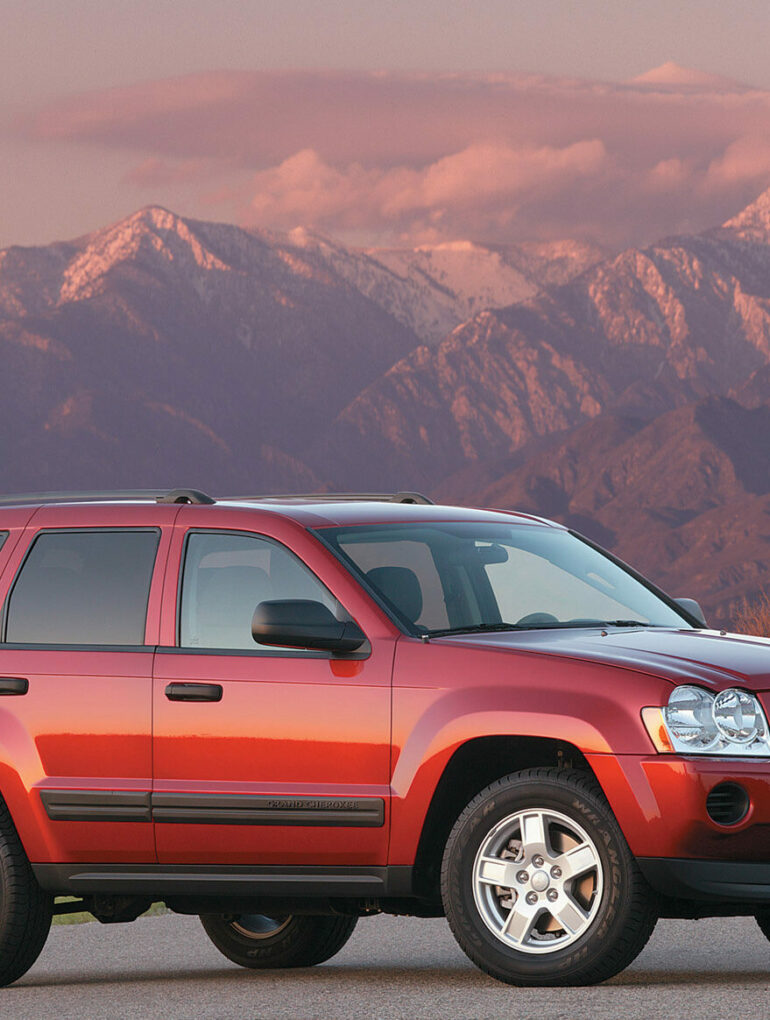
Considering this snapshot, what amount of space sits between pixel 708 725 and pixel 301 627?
151 centimetres

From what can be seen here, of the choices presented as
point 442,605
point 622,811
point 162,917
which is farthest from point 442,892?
point 162,917

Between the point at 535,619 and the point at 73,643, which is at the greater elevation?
the point at 535,619

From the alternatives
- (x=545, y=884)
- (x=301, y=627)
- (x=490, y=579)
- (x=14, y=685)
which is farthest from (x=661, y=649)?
(x=14, y=685)

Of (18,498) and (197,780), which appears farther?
(18,498)

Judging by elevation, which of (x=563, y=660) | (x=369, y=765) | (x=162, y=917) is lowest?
(x=162, y=917)

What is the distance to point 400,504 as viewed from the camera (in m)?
8.17

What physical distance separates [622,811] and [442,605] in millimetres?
1391

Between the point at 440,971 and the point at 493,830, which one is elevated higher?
the point at 493,830

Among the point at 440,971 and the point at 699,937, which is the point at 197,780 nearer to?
the point at 440,971

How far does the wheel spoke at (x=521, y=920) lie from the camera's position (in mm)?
6645

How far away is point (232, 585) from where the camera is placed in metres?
7.42

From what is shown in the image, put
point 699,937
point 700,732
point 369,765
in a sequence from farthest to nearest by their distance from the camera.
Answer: point 699,937
point 369,765
point 700,732

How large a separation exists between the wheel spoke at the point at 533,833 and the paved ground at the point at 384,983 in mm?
488

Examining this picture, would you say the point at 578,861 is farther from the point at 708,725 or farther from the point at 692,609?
the point at 692,609
